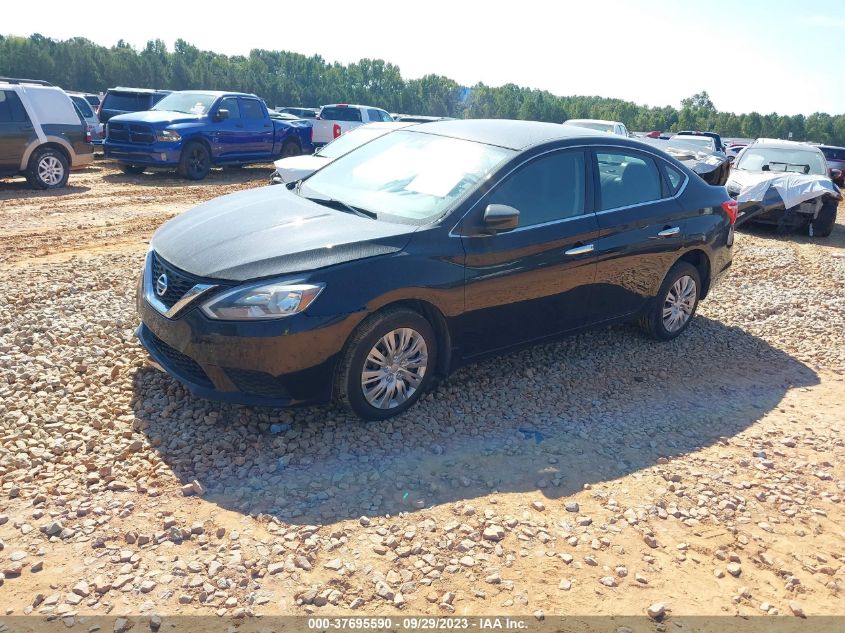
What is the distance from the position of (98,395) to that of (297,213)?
1.75 meters

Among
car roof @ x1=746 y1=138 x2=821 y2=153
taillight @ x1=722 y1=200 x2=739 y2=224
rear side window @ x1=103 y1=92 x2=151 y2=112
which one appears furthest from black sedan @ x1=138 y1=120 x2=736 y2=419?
rear side window @ x1=103 y1=92 x2=151 y2=112

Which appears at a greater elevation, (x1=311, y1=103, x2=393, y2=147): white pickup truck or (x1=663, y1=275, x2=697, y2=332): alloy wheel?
(x1=311, y1=103, x2=393, y2=147): white pickup truck

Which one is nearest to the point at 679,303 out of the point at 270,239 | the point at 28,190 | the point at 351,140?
the point at 270,239

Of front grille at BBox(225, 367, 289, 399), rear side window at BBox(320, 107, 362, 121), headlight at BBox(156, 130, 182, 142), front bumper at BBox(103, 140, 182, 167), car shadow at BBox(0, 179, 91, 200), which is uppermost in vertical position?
rear side window at BBox(320, 107, 362, 121)

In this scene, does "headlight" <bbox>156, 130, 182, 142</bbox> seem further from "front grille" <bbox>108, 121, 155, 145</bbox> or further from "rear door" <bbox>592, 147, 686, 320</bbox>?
"rear door" <bbox>592, 147, 686, 320</bbox>

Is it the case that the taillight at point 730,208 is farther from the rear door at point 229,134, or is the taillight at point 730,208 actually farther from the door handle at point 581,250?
the rear door at point 229,134

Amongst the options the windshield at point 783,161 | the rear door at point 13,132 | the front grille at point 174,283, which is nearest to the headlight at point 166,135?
the rear door at point 13,132

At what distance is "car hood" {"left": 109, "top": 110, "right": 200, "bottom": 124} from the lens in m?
14.8

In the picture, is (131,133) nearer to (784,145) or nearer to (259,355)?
(259,355)

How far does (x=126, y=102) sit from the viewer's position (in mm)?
18766

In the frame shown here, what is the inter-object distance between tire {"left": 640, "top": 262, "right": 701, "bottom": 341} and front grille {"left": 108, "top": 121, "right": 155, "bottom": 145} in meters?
12.2

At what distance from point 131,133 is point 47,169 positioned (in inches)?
90.8

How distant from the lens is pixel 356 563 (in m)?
3.13

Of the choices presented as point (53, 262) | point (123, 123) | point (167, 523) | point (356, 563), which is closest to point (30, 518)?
point (167, 523)
